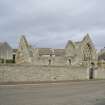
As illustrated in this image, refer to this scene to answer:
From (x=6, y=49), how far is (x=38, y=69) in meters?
40.2

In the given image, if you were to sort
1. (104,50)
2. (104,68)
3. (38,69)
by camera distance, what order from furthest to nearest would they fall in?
(104,50) < (104,68) < (38,69)

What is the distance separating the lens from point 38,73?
141 ft

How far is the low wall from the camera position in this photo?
38.7m

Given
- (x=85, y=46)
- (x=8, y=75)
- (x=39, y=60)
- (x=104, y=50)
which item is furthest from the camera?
(x=104, y=50)

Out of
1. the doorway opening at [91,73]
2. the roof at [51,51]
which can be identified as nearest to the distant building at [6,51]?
the roof at [51,51]

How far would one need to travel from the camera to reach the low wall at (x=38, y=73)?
127ft

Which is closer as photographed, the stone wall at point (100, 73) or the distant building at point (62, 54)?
the stone wall at point (100, 73)

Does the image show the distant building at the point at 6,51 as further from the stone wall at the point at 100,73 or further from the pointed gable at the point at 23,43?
the stone wall at the point at 100,73

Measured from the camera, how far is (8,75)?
38781 millimetres

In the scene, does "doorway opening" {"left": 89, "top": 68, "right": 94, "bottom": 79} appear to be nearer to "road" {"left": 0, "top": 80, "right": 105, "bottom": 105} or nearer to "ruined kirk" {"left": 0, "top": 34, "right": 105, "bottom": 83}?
"ruined kirk" {"left": 0, "top": 34, "right": 105, "bottom": 83}

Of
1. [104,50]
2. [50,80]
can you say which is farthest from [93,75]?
[104,50]

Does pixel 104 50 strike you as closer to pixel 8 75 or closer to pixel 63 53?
pixel 63 53

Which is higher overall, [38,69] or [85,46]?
[85,46]

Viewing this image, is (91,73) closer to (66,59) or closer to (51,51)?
(66,59)
